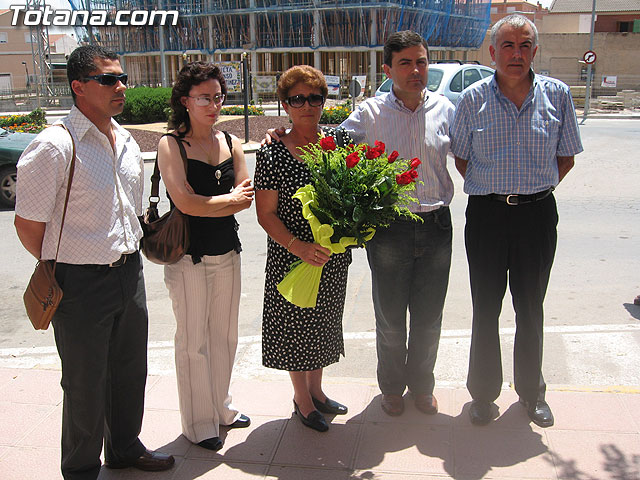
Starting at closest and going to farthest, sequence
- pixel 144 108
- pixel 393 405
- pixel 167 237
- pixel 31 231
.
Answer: pixel 31 231, pixel 167 237, pixel 393 405, pixel 144 108

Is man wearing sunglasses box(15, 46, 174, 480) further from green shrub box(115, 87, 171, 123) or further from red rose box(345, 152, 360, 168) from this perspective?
green shrub box(115, 87, 171, 123)

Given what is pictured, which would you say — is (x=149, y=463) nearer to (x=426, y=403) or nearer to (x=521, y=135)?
(x=426, y=403)

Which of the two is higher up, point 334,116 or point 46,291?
point 46,291

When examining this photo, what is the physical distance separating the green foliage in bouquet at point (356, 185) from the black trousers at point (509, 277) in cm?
70

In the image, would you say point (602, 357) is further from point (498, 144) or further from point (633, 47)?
point (633, 47)

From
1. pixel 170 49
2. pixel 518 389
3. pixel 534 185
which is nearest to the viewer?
pixel 534 185

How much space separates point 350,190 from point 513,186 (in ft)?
3.27

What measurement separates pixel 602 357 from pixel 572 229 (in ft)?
14.1

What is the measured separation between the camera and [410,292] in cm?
385

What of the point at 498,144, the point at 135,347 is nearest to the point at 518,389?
the point at 498,144

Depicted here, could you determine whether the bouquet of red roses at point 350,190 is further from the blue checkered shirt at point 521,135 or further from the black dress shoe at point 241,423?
the black dress shoe at point 241,423

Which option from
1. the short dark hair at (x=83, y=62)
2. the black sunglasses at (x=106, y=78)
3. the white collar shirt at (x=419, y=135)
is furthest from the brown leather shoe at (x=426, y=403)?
the short dark hair at (x=83, y=62)

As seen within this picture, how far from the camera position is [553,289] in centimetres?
649

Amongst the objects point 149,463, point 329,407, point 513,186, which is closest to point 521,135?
point 513,186
